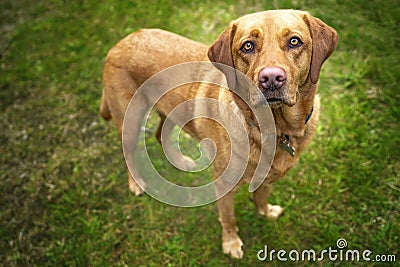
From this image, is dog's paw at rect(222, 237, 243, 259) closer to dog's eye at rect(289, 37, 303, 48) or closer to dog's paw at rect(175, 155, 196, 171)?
dog's paw at rect(175, 155, 196, 171)

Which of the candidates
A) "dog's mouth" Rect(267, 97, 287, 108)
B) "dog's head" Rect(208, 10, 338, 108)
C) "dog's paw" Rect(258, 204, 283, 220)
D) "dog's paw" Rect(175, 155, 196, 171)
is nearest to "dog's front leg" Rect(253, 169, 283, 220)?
"dog's paw" Rect(258, 204, 283, 220)

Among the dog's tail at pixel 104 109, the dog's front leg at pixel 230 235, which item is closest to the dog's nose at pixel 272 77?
the dog's front leg at pixel 230 235

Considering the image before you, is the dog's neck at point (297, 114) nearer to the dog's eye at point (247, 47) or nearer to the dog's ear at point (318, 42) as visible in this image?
the dog's ear at point (318, 42)

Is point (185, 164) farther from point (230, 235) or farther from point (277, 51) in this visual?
point (277, 51)

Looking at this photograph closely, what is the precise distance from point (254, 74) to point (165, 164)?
200 centimetres

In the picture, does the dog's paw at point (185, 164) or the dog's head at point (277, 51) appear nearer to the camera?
the dog's head at point (277, 51)

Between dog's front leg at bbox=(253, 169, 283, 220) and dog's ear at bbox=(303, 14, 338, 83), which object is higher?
dog's ear at bbox=(303, 14, 338, 83)

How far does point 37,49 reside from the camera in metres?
5.38

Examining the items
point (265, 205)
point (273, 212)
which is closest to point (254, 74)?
point (265, 205)

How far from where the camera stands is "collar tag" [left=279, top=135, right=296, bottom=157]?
9.12ft

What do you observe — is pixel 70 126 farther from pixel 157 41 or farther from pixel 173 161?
pixel 157 41

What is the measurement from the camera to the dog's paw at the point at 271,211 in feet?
11.9

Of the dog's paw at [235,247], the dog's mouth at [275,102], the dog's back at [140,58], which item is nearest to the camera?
the dog's mouth at [275,102]

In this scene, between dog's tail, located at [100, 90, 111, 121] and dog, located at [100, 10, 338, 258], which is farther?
dog's tail, located at [100, 90, 111, 121]
